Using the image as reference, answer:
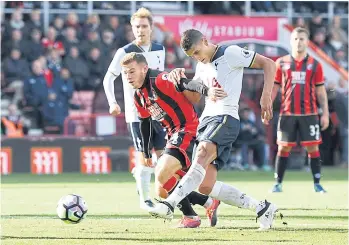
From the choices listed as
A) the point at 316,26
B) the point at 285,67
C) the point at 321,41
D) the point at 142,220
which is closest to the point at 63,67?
the point at 321,41

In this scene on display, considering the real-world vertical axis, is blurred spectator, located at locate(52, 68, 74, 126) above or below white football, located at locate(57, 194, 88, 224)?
above

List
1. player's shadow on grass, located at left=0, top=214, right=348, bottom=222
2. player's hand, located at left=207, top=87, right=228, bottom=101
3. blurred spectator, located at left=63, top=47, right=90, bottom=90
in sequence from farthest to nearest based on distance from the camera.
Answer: blurred spectator, located at left=63, top=47, right=90, bottom=90 → player's shadow on grass, located at left=0, top=214, right=348, bottom=222 → player's hand, located at left=207, top=87, right=228, bottom=101

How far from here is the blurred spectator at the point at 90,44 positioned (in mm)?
21531

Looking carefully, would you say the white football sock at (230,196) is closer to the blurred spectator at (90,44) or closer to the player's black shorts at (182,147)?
the player's black shorts at (182,147)

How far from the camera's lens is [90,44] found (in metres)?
21.6

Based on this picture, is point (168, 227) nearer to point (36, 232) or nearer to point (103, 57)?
point (36, 232)

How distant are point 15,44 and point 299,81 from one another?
877cm

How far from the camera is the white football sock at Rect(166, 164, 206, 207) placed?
8.50 metres

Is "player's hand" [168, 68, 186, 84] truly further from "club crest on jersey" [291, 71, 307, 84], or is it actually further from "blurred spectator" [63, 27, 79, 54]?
"blurred spectator" [63, 27, 79, 54]

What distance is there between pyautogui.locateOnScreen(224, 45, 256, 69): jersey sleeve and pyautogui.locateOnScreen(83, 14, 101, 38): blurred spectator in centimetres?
1301

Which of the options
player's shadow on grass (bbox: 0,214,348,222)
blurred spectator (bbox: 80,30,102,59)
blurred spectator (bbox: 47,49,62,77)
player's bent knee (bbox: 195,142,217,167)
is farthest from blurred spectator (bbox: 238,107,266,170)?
player's bent knee (bbox: 195,142,217,167)

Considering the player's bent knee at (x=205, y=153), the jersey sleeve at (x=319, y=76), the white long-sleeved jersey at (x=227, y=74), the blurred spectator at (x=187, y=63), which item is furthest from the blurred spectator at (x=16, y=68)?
the player's bent knee at (x=205, y=153)

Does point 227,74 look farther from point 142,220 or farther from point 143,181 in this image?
point 143,181

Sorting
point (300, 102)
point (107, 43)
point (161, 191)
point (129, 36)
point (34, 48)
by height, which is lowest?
point (161, 191)
